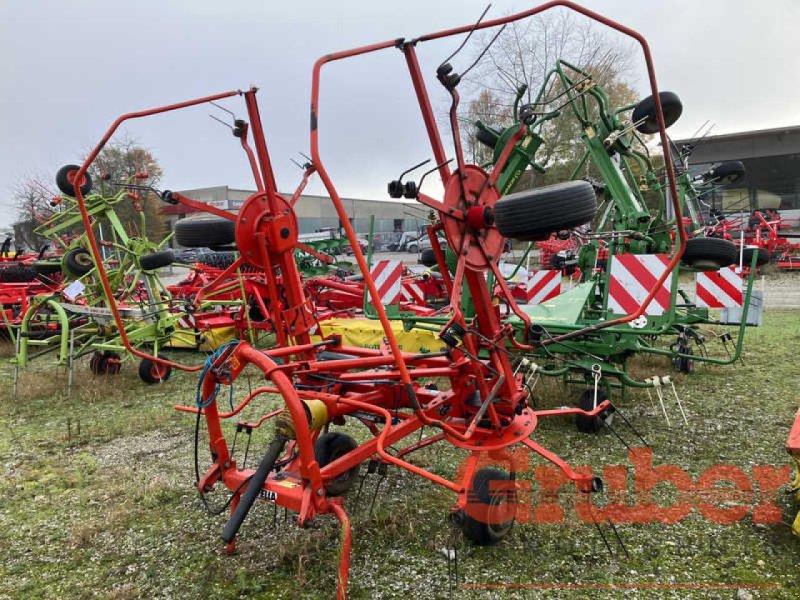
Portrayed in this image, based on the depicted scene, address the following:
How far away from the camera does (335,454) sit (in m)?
3.49

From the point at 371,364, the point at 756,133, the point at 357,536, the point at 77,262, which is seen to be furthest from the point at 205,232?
the point at 756,133

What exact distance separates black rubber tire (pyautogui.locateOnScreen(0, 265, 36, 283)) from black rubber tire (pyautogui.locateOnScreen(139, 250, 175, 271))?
589 centimetres

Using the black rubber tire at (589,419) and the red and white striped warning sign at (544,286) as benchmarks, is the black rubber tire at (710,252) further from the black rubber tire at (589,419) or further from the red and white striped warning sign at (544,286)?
the red and white striped warning sign at (544,286)

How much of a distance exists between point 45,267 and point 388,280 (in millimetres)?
6498

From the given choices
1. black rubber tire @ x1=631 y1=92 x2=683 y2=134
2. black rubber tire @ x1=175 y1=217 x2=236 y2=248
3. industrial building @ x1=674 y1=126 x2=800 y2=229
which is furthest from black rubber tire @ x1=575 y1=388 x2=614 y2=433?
industrial building @ x1=674 y1=126 x2=800 y2=229

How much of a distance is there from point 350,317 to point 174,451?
14.3 feet

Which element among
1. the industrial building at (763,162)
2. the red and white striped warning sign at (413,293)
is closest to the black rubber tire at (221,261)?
the red and white striped warning sign at (413,293)

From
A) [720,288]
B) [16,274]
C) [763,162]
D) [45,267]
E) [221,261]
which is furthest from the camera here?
[763,162]

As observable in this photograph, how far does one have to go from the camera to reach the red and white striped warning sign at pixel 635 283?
436 cm

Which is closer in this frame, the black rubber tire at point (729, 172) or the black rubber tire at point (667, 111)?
the black rubber tire at point (667, 111)

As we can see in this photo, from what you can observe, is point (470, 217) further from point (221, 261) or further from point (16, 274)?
point (221, 261)

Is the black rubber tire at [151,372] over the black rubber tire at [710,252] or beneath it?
beneath

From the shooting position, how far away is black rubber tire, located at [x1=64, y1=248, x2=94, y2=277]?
276 inches

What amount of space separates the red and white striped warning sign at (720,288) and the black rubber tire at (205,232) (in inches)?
193
